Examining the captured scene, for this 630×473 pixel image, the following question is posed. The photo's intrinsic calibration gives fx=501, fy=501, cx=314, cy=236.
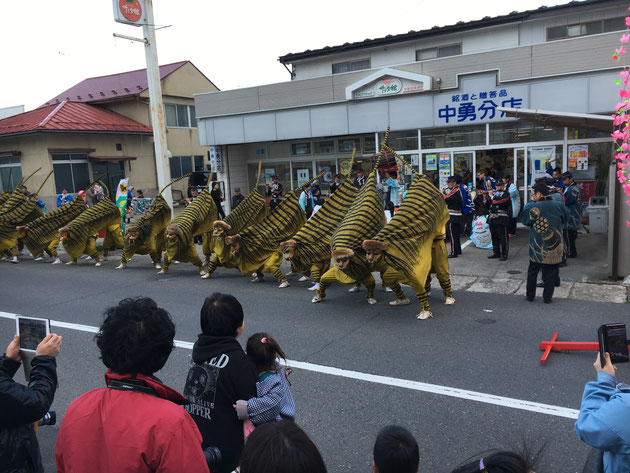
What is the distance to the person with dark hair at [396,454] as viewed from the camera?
74.3 inches

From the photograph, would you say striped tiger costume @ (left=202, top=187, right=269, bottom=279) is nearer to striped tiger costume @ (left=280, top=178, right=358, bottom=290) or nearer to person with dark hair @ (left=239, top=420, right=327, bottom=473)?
striped tiger costume @ (left=280, top=178, right=358, bottom=290)

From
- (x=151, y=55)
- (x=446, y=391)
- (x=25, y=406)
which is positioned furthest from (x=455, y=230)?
(x=25, y=406)

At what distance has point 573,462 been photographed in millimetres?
3387

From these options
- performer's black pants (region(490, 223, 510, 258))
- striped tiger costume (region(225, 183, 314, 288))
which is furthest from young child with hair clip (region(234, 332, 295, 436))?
performer's black pants (region(490, 223, 510, 258))

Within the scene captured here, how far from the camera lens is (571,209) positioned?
991cm

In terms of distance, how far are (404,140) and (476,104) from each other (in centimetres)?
230

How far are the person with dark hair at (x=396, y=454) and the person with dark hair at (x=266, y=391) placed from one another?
706 mm

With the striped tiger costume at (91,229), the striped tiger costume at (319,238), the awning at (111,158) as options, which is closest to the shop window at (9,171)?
the awning at (111,158)

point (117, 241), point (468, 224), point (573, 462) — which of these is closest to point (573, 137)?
point (468, 224)

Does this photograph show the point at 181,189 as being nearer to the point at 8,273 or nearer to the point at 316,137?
the point at 316,137

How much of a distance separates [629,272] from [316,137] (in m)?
10.1

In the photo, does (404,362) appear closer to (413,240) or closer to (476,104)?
(413,240)

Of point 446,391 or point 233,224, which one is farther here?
point 233,224

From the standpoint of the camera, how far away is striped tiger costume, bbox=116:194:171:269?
10637 mm
